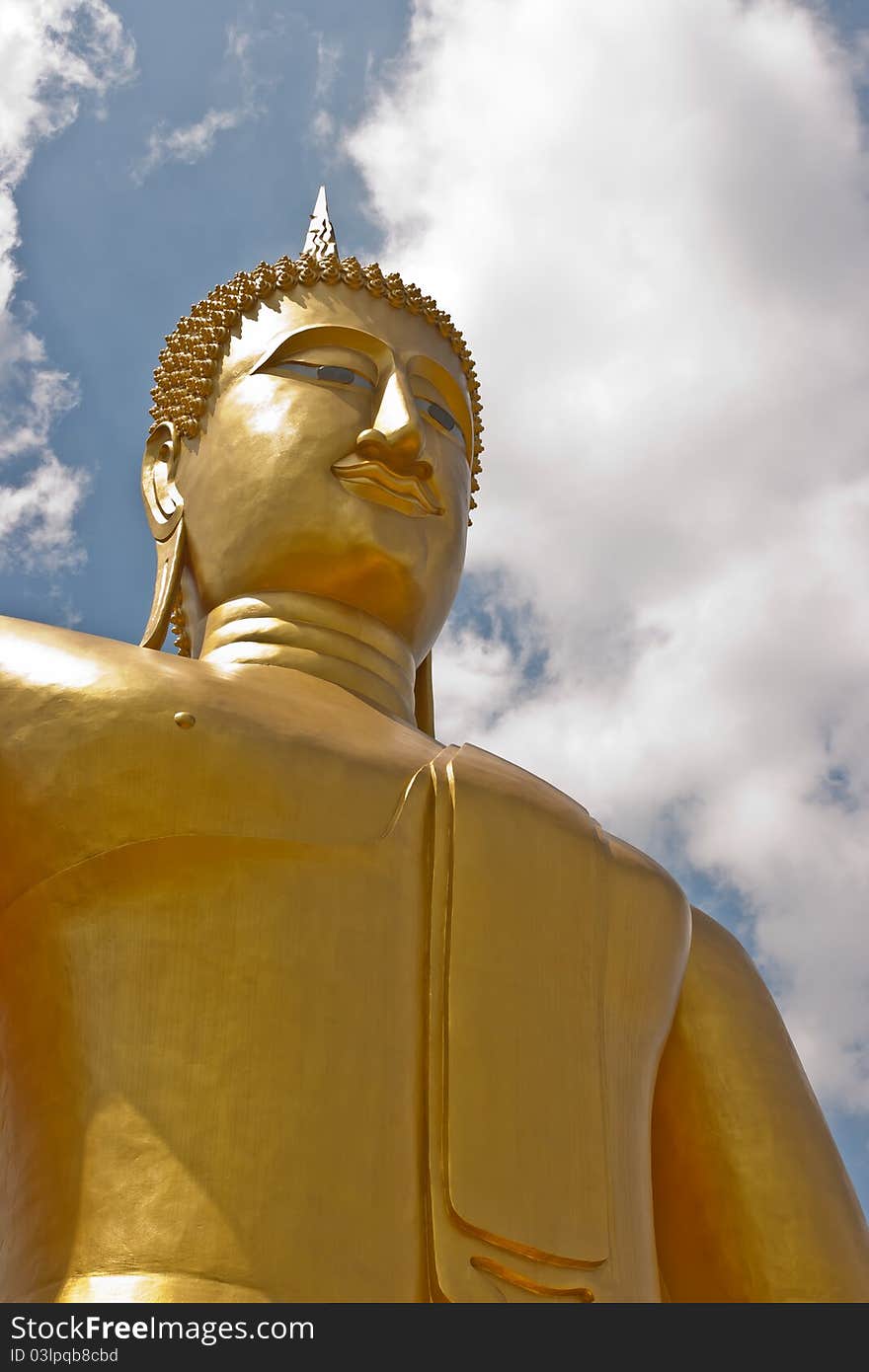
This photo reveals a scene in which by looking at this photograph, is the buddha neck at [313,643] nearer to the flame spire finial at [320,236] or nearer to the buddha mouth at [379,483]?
the buddha mouth at [379,483]

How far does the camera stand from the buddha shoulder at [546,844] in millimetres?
4719

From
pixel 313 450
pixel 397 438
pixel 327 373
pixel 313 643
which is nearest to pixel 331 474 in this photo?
pixel 313 450

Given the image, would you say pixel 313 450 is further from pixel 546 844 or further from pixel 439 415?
pixel 546 844

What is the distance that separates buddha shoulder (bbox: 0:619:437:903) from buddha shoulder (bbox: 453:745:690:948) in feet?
0.71

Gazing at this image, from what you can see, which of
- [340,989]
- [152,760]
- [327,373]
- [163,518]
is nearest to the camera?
[340,989]

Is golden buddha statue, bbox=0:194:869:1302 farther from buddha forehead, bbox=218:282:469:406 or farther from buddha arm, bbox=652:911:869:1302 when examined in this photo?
buddha forehead, bbox=218:282:469:406

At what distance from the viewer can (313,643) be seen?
536 cm

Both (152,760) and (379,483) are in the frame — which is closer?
(152,760)

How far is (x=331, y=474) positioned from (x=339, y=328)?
2.19 feet

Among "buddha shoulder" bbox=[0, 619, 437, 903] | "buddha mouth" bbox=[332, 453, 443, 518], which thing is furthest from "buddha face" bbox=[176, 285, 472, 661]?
"buddha shoulder" bbox=[0, 619, 437, 903]

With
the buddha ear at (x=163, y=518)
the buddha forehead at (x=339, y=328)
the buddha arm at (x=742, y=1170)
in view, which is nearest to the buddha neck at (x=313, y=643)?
the buddha ear at (x=163, y=518)

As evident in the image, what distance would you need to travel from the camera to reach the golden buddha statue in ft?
13.0
